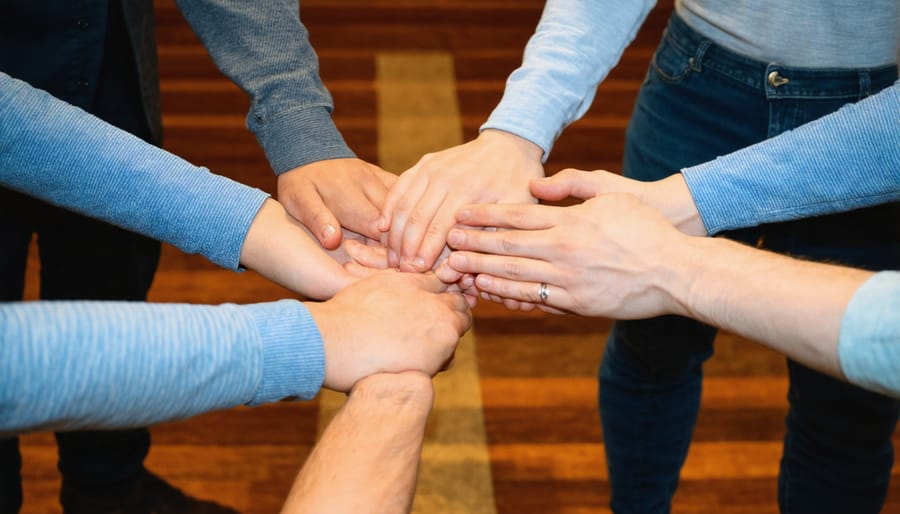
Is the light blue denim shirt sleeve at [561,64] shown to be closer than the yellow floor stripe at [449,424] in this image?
Yes

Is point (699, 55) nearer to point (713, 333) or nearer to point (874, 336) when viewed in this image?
point (713, 333)

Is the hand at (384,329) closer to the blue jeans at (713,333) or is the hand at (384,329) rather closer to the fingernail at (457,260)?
the fingernail at (457,260)

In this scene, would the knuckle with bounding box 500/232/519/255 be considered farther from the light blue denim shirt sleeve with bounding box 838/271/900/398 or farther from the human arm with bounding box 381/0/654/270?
the light blue denim shirt sleeve with bounding box 838/271/900/398

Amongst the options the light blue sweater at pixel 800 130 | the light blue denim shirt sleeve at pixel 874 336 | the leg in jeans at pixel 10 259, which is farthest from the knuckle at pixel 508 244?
the leg in jeans at pixel 10 259

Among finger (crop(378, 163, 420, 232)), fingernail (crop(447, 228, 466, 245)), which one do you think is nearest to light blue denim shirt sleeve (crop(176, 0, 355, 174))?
finger (crop(378, 163, 420, 232))

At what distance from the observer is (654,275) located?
133cm

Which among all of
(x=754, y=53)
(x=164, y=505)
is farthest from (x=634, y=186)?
(x=164, y=505)

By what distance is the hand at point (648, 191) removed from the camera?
145 centimetres

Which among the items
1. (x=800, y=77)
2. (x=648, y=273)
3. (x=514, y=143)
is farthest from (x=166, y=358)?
(x=800, y=77)

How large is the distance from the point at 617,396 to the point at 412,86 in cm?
235

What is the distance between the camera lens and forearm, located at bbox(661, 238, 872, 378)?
3.71 ft

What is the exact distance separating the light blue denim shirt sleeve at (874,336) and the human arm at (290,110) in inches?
29.8

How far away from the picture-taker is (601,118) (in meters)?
3.71

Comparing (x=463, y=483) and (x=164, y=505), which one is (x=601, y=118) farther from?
(x=164, y=505)
